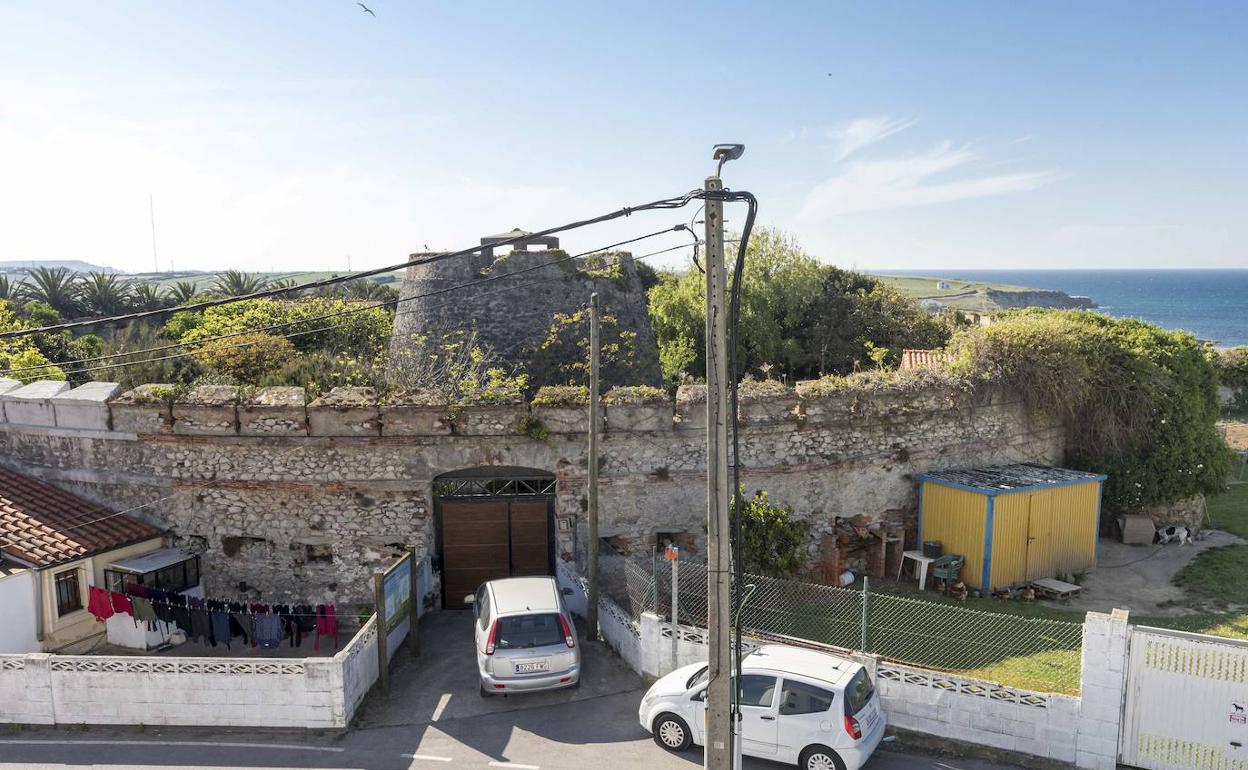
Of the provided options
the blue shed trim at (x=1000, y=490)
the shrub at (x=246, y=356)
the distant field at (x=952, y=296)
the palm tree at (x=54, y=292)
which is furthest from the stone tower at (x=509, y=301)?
the palm tree at (x=54, y=292)

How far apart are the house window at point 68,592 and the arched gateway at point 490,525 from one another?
18.4 ft

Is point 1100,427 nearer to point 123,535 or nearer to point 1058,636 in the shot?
point 1058,636

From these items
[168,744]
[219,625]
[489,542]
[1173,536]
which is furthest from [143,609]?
[1173,536]

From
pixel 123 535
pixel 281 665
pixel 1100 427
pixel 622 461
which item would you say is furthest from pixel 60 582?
pixel 1100 427

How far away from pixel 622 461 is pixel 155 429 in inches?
323

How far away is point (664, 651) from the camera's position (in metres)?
11.2

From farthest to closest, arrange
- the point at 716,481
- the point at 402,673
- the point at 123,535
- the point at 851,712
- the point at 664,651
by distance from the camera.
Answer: the point at 123,535 → the point at 402,673 → the point at 664,651 → the point at 851,712 → the point at 716,481

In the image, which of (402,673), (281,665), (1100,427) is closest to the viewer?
(281,665)

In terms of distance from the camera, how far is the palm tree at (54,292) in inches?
1852

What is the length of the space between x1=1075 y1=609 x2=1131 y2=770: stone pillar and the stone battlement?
6.58 metres

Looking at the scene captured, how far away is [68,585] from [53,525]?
4.13 ft

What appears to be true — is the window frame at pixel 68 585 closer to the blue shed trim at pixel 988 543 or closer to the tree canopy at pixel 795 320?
the blue shed trim at pixel 988 543

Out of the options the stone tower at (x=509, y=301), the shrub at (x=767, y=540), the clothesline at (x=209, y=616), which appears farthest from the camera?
the stone tower at (x=509, y=301)

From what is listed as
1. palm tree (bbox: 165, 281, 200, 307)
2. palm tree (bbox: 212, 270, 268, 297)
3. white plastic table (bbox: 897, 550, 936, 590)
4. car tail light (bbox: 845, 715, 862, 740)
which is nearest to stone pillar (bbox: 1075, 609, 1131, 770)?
car tail light (bbox: 845, 715, 862, 740)
